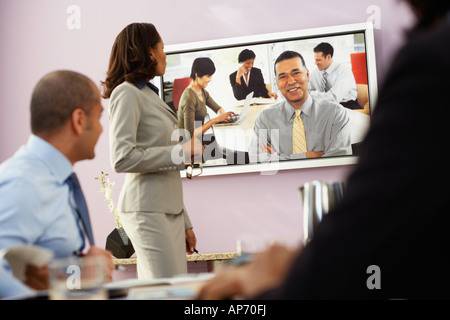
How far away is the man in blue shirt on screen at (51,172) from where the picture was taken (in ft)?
3.93

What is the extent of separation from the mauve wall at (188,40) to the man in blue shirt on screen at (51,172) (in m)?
2.46

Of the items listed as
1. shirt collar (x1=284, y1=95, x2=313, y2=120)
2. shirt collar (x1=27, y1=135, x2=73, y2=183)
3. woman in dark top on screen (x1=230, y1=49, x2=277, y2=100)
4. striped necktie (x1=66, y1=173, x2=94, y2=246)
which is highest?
woman in dark top on screen (x1=230, y1=49, x2=277, y2=100)

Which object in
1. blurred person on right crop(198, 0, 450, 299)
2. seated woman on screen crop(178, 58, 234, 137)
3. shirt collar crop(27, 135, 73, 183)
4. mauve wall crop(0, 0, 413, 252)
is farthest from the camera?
seated woman on screen crop(178, 58, 234, 137)

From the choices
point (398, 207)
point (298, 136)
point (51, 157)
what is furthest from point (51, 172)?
point (298, 136)

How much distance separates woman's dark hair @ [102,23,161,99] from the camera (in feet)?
7.83

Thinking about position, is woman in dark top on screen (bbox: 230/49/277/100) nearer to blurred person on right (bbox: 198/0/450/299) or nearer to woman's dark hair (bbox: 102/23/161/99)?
woman's dark hair (bbox: 102/23/161/99)

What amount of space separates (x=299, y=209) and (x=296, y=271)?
134 inches

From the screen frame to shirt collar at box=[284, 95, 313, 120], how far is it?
318 millimetres

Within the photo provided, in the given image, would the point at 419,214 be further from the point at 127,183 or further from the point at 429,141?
the point at 127,183

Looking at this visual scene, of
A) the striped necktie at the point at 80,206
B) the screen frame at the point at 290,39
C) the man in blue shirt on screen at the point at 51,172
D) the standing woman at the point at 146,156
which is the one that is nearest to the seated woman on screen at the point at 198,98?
the screen frame at the point at 290,39

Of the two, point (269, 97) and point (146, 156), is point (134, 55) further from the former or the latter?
point (269, 97)

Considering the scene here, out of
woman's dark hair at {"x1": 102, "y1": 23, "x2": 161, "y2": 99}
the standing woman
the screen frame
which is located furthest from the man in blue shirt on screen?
the screen frame

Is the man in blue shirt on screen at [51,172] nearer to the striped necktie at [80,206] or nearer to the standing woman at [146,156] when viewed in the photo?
the striped necktie at [80,206]
